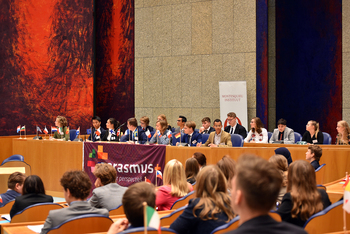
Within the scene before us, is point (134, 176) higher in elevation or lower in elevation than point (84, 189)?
lower

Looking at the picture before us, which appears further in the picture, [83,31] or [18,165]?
[83,31]

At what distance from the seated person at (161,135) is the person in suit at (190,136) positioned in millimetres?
384

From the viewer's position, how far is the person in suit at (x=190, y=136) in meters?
8.57

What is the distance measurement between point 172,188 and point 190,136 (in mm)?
4692

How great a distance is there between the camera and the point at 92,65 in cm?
1478

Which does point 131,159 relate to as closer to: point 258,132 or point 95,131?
point 95,131

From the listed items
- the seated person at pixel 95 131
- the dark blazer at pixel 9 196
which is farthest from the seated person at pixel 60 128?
the dark blazer at pixel 9 196

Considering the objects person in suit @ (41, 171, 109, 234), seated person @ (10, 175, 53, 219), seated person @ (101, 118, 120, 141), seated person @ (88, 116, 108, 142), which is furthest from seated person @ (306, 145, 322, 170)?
seated person @ (88, 116, 108, 142)

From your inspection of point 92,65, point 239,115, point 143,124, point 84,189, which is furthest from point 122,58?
point 84,189

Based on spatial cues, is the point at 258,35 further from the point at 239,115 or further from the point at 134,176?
the point at 134,176

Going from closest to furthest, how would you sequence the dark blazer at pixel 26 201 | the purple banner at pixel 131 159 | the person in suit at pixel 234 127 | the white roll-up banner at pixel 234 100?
the dark blazer at pixel 26 201
the purple banner at pixel 131 159
the person in suit at pixel 234 127
the white roll-up banner at pixel 234 100

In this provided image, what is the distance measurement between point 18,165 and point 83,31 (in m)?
8.63

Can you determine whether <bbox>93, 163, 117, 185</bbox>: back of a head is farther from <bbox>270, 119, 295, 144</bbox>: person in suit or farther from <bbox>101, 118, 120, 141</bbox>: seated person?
<bbox>270, 119, 295, 144</bbox>: person in suit

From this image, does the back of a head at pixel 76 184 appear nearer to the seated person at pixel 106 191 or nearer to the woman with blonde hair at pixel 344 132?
the seated person at pixel 106 191
